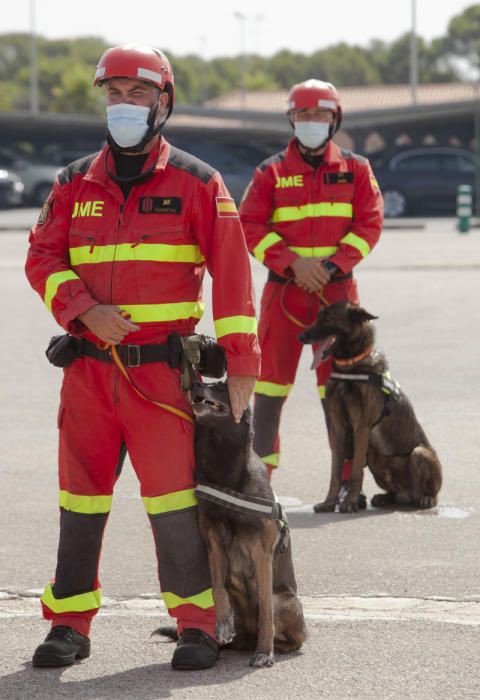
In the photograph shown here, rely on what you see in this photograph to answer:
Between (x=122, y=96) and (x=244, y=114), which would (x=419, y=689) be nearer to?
(x=122, y=96)

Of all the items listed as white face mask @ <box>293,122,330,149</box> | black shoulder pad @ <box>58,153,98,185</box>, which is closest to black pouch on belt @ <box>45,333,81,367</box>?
black shoulder pad @ <box>58,153,98,185</box>

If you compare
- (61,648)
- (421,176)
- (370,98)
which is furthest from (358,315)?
(370,98)

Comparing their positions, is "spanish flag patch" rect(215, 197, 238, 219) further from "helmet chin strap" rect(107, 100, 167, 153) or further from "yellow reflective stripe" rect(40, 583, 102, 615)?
"yellow reflective stripe" rect(40, 583, 102, 615)

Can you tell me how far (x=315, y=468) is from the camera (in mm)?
8133

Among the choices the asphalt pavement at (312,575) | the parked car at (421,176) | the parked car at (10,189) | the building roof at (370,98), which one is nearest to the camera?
the asphalt pavement at (312,575)

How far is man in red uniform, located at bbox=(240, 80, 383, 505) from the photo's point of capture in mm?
7289

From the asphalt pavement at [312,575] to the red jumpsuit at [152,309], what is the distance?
0.30 m

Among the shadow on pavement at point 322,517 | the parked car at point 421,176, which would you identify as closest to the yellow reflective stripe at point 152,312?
the shadow on pavement at point 322,517

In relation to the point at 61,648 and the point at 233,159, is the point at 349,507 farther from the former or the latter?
the point at 233,159

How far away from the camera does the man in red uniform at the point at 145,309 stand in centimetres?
461

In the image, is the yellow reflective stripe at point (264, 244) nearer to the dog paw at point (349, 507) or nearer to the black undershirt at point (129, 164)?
the dog paw at point (349, 507)

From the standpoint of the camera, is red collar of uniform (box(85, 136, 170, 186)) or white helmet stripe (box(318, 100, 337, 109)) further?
white helmet stripe (box(318, 100, 337, 109))

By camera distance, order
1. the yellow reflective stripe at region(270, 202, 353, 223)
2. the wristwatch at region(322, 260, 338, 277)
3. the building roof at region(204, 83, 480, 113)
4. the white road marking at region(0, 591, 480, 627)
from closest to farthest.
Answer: the white road marking at region(0, 591, 480, 627)
the wristwatch at region(322, 260, 338, 277)
the yellow reflective stripe at region(270, 202, 353, 223)
the building roof at region(204, 83, 480, 113)

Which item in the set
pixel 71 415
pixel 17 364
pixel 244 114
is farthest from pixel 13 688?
pixel 244 114
